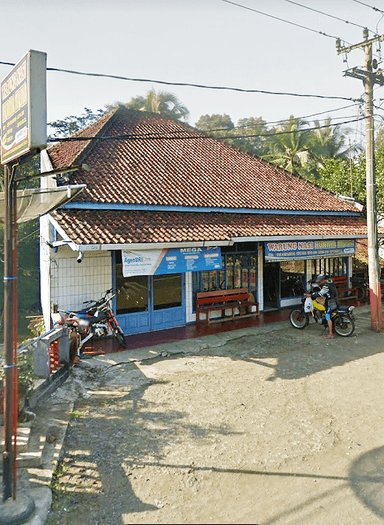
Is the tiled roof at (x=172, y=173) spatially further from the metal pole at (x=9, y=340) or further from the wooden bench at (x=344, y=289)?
the metal pole at (x=9, y=340)

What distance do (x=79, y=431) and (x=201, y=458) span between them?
1.88 metres

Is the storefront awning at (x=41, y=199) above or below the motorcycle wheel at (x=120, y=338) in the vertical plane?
above

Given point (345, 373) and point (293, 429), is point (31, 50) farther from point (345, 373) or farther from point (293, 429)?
point (345, 373)

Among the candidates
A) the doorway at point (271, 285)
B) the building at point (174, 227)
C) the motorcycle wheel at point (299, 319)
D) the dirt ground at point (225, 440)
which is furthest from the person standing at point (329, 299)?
the doorway at point (271, 285)

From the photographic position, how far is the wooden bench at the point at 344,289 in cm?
1571

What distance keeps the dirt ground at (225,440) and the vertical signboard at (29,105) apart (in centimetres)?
371

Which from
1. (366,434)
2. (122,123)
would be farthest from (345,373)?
(122,123)

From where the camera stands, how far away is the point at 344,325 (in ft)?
35.8

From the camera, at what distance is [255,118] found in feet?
176

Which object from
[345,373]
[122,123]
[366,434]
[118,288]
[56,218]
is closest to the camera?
[366,434]

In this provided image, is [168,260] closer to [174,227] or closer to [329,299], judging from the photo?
[174,227]

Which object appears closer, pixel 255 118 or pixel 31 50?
pixel 31 50

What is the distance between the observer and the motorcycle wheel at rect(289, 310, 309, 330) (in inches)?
466

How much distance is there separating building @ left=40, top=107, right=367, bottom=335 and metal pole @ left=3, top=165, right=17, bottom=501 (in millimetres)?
4363
